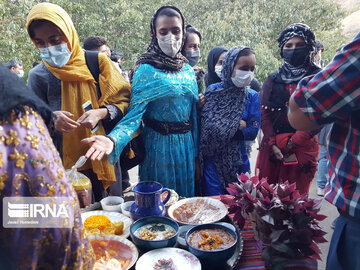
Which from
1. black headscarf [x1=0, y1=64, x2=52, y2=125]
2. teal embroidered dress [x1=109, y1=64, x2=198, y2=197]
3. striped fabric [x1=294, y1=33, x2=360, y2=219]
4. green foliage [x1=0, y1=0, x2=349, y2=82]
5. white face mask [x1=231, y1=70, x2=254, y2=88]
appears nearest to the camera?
black headscarf [x1=0, y1=64, x2=52, y2=125]

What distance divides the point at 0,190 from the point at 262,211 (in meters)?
0.86

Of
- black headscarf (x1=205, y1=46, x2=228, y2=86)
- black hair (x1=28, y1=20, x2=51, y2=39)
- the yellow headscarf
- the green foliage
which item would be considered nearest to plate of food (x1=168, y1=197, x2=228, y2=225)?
the yellow headscarf

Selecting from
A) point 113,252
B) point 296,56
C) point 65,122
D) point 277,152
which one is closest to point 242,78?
point 296,56

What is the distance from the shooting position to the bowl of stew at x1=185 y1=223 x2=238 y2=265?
1096mm

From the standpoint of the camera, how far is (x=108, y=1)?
9.52m

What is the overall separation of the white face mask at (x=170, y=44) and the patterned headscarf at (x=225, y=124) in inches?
18.8

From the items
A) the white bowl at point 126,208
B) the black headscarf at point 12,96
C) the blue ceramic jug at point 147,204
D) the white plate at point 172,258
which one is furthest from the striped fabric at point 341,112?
the white bowl at point 126,208

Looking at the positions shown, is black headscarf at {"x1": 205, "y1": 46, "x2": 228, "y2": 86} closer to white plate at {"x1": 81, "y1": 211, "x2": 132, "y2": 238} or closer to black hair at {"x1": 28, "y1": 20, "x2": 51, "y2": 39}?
black hair at {"x1": 28, "y1": 20, "x2": 51, "y2": 39}

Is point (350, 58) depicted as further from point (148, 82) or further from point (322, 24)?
point (322, 24)

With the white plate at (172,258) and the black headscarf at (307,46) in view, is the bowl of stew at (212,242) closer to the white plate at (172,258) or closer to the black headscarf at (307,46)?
the white plate at (172,258)

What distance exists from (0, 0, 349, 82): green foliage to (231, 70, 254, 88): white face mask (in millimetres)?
5594

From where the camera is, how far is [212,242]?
1188 mm

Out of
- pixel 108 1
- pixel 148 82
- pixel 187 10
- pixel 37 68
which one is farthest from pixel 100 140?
pixel 187 10

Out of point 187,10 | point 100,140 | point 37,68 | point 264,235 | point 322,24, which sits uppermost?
point 187,10
